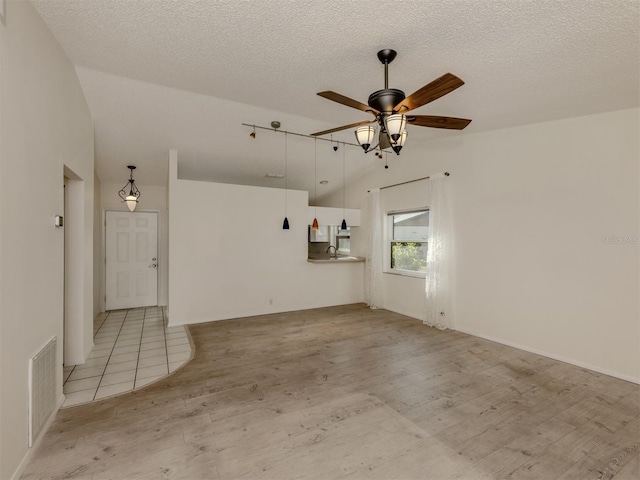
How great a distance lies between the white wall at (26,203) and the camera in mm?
1674

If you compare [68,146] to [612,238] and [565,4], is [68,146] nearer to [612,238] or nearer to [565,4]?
[565,4]

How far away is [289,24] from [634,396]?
4.44 meters

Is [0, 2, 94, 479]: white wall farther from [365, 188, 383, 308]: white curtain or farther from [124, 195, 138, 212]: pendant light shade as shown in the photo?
[365, 188, 383, 308]: white curtain

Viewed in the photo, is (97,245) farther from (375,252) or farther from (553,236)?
(553,236)

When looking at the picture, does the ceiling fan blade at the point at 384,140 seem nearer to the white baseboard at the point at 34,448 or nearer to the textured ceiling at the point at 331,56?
the textured ceiling at the point at 331,56

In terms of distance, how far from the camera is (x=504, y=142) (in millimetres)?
4062

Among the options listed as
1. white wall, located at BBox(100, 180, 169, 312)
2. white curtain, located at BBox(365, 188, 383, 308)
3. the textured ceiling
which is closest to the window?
white curtain, located at BBox(365, 188, 383, 308)

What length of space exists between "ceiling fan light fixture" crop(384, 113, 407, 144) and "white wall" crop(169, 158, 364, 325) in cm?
370

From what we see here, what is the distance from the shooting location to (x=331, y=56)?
2.61 meters

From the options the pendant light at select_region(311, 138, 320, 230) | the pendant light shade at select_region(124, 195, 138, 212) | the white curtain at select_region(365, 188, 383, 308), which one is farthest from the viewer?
the white curtain at select_region(365, 188, 383, 308)

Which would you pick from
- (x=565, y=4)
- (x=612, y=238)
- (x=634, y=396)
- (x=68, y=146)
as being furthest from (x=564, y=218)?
(x=68, y=146)

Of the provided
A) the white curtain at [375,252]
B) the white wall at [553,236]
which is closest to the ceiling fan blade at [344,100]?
the white wall at [553,236]

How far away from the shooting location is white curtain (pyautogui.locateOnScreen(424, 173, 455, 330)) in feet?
15.6

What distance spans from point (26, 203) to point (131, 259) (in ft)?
14.9
